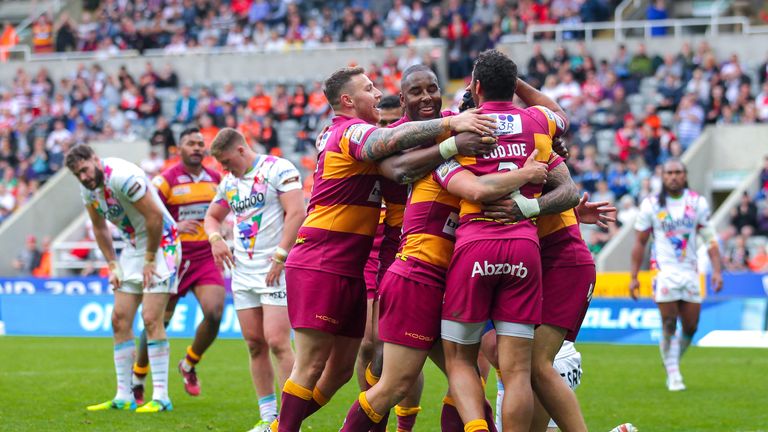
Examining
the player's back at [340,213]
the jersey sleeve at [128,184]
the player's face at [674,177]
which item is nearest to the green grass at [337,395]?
the jersey sleeve at [128,184]

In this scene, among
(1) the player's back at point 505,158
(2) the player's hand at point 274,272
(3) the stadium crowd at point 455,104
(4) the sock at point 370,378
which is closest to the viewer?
(1) the player's back at point 505,158

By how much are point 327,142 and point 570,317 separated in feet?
6.71

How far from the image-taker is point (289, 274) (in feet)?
28.7

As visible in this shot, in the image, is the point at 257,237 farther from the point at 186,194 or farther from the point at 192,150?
the point at 186,194

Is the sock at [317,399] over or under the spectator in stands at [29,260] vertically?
over

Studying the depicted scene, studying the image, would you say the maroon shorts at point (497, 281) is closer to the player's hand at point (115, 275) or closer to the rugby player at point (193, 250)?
A: the player's hand at point (115, 275)

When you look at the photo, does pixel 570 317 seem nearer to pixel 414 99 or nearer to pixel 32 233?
pixel 414 99

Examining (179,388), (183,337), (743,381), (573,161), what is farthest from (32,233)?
(743,381)

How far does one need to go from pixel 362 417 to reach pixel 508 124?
207cm

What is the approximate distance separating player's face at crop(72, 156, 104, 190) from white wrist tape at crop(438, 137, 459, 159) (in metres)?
5.20

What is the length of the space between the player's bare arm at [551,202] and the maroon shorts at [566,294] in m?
0.48

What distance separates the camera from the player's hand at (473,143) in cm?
757

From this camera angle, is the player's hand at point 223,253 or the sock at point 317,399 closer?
the sock at point 317,399

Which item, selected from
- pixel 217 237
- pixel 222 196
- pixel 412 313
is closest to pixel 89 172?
pixel 222 196
